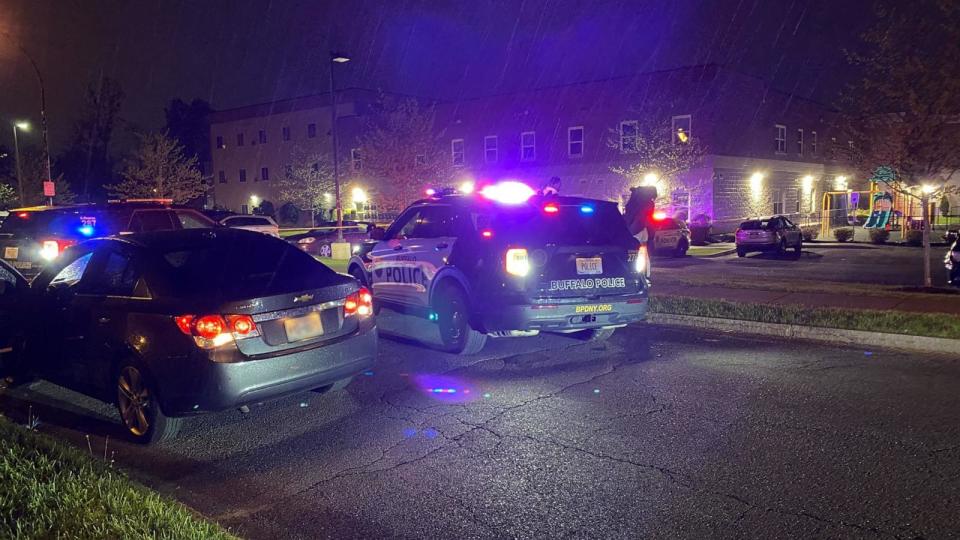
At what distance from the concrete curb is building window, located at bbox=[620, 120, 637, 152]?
24351 millimetres

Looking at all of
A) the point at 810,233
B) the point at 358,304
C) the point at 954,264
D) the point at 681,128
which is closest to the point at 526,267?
the point at 358,304

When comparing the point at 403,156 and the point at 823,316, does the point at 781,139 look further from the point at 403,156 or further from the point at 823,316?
the point at 823,316

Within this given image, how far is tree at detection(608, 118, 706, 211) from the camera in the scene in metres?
31.2

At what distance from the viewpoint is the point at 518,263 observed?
7.33 metres

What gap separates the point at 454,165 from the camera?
134ft

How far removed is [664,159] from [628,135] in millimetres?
3416

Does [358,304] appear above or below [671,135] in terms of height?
below

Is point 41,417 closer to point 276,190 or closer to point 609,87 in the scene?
point 609,87

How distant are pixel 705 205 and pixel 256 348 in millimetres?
30233

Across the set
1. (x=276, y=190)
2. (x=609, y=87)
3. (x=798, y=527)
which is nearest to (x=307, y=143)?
(x=276, y=190)

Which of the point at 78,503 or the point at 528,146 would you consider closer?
the point at 78,503

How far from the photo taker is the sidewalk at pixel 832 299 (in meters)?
10.1

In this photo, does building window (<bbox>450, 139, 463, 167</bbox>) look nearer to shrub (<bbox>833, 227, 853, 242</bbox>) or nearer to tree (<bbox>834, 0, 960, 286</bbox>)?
shrub (<bbox>833, 227, 853, 242</bbox>)

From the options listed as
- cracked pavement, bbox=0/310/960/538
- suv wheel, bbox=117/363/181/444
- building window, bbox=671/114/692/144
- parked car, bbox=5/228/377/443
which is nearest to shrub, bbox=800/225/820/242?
building window, bbox=671/114/692/144
